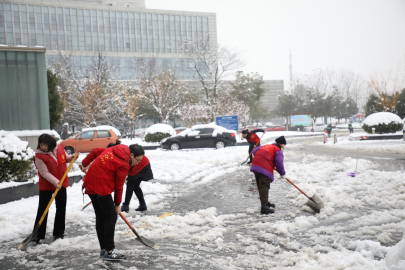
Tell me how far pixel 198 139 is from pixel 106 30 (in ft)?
234

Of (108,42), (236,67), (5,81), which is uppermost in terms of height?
(108,42)

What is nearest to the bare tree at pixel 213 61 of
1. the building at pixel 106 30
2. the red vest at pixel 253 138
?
the red vest at pixel 253 138

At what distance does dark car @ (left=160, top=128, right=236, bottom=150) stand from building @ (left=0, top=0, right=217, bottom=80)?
49664 millimetres

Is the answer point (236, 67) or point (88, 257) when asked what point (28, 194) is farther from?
point (236, 67)

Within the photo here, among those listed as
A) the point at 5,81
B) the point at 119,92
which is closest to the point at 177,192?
the point at 5,81

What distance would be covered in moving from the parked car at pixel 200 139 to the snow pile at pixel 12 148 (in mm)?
11882

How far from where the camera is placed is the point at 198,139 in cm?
1969

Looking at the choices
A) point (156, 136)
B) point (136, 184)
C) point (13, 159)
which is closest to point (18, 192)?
point (13, 159)

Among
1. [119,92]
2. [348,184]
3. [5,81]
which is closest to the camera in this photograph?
[348,184]

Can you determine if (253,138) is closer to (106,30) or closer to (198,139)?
(198,139)

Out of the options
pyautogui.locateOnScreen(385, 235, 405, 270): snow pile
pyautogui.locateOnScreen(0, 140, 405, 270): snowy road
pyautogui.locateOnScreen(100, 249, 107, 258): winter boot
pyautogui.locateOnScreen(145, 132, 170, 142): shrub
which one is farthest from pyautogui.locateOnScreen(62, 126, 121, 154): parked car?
pyautogui.locateOnScreen(385, 235, 405, 270): snow pile

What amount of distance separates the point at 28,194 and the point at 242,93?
3826cm

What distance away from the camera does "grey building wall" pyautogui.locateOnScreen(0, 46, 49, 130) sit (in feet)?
35.0

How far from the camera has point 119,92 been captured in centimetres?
3444
